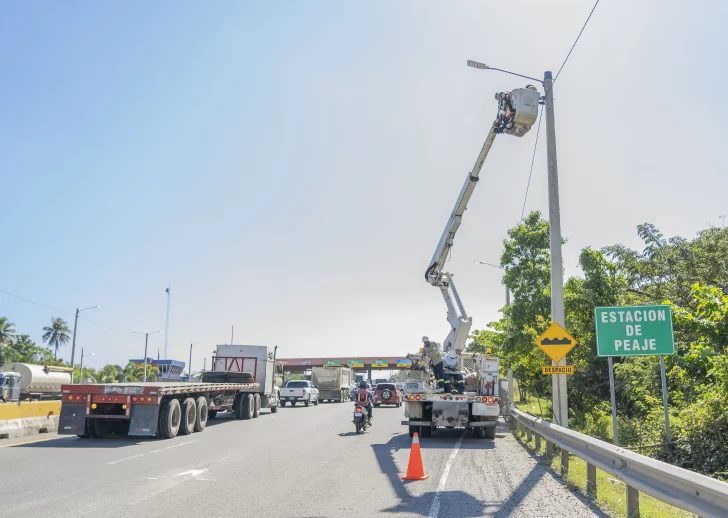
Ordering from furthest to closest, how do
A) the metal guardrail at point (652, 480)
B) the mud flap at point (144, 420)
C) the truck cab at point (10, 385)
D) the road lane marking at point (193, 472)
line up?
the truck cab at point (10, 385), the mud flap at point (144, 420), the road lane marking at point (193, 472), the metal guardrail at point (652, 480)

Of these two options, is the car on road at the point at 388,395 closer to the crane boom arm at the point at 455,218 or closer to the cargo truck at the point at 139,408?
the cargo truck at the point at 139,408

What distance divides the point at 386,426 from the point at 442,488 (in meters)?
13.5

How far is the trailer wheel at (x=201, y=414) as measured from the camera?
19.5 meters

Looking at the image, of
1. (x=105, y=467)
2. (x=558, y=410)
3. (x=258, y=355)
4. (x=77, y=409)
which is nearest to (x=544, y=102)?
(x=558, y=410)

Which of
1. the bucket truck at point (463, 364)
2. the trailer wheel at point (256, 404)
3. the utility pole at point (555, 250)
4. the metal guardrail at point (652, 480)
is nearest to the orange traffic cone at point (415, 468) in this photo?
the metal guardrail at point (652, 480)

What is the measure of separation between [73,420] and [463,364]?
11.6 metres

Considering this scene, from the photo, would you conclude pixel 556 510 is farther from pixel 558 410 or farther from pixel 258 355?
pixel 258 355

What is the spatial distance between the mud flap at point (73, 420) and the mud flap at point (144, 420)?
1.22 metres

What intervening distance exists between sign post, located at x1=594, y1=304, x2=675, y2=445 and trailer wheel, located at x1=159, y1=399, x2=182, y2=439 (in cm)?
1171

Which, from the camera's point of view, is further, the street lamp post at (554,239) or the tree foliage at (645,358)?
the street lamp post at (554,239)

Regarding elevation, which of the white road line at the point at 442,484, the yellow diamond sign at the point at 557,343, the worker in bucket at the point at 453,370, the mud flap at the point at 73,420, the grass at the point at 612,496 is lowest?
the white road line at the point at 442,484

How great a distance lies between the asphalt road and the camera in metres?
7.88

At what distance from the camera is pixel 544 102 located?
15.0m

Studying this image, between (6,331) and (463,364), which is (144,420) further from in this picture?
(6,331)
